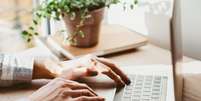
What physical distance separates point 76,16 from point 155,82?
0.36m

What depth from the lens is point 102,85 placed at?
1.17 metres

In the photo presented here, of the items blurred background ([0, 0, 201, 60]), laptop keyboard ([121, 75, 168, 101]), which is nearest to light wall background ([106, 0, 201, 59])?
blurred background ([0, 0, 201, 60])

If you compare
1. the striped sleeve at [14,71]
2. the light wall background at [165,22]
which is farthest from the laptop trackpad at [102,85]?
the light wall background at [165,22]

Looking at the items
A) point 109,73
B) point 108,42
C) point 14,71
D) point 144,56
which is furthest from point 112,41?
point 14,71

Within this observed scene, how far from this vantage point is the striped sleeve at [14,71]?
3.75 feet

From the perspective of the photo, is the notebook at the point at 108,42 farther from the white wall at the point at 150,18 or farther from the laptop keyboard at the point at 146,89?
the laptop keyboard at the point at 146,89

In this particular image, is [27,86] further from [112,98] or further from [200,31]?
[200,31]

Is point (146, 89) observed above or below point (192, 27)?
below

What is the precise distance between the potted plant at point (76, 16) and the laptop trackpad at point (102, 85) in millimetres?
213

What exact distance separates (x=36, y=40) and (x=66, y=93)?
56cm

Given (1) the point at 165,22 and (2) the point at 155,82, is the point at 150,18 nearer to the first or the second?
(1) the point at 165,22

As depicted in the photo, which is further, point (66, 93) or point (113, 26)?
point (113, 26)

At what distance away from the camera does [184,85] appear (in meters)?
1.36

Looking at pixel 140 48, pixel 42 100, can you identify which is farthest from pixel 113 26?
pixel 42 100
